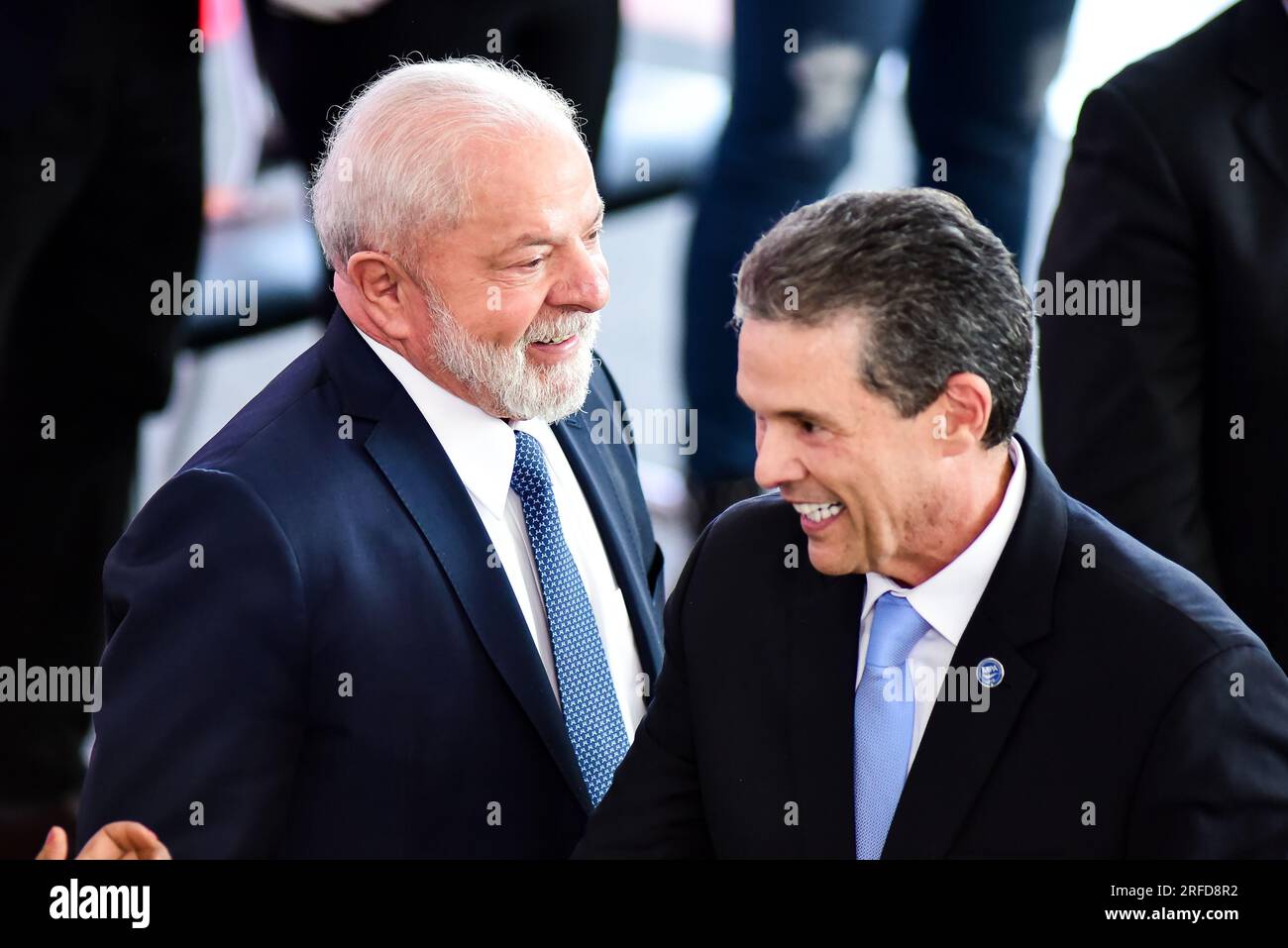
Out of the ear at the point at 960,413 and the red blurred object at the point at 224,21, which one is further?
the red blurred object at the point at 224,21

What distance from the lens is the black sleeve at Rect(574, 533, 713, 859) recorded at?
2.37m

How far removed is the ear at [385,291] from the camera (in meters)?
2.64

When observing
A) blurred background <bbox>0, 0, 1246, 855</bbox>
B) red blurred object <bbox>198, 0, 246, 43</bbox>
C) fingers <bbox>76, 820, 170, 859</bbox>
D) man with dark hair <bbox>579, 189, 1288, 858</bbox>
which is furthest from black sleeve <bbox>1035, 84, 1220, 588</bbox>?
red blurred object <bbox>198, 0, 246, 43</bbox>

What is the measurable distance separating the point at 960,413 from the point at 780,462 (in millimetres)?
200

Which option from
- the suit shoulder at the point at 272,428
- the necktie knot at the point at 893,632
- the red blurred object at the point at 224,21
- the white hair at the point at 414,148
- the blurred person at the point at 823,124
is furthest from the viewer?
the red blurred object at the point at 224,21

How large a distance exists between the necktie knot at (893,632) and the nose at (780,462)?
0.18 m

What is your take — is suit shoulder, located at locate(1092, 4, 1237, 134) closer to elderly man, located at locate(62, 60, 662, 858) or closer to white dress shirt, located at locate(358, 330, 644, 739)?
elderly man, located at locate(62, 60, 662, 858)

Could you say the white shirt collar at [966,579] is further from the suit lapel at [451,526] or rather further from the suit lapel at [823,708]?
the suit lapel at [451,526]

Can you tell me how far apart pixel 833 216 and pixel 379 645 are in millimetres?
747

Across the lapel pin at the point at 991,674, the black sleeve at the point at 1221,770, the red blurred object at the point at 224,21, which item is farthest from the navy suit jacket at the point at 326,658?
the red blurred object at the point at 224,21

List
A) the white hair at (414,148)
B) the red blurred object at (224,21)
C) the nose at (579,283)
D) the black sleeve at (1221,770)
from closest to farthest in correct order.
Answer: the black sleeve at (1221,770) < the white hair at (414,148) < the nose at (579,283) < the red blurred object at (224,21)
